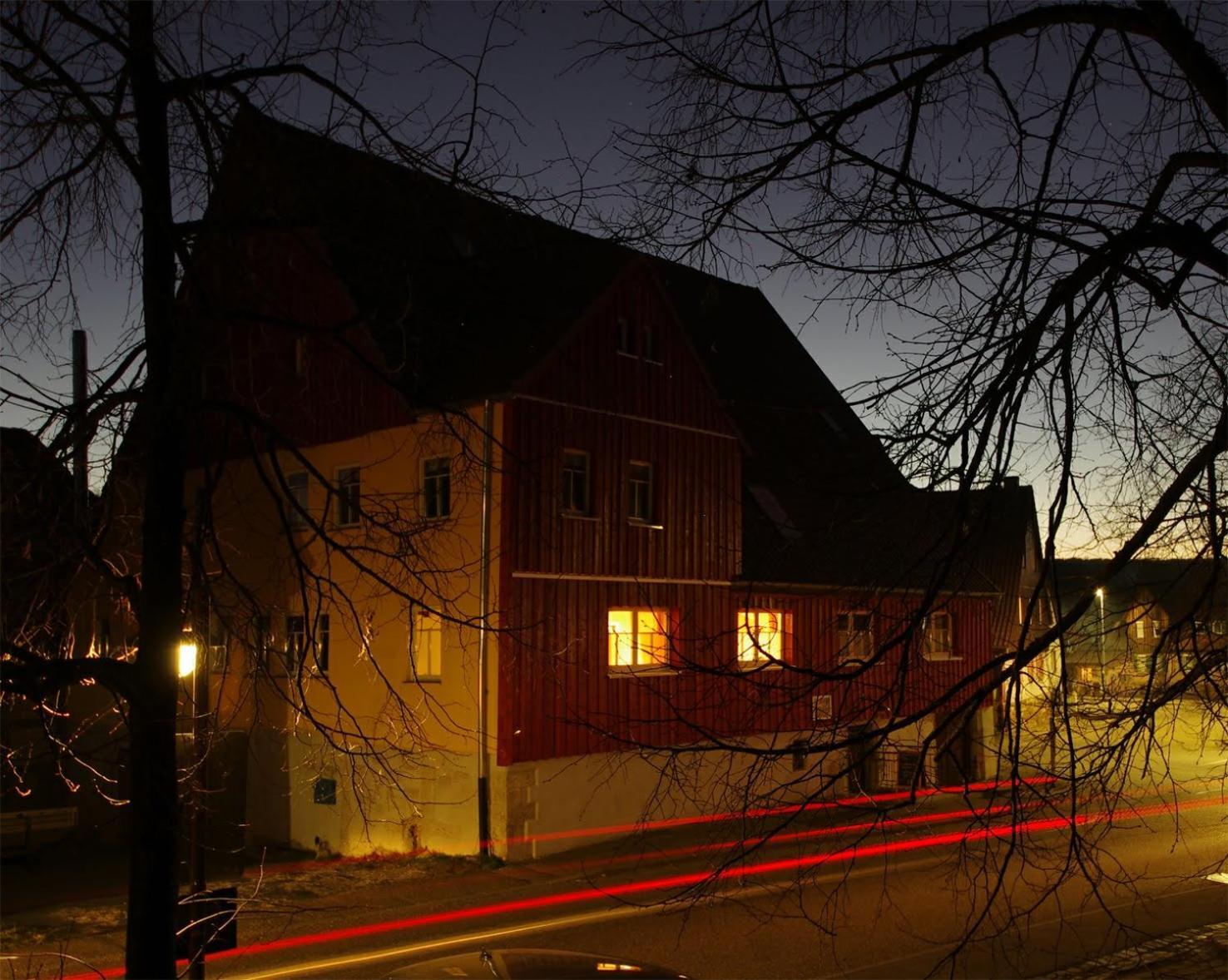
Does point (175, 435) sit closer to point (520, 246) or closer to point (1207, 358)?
point (520, 246)

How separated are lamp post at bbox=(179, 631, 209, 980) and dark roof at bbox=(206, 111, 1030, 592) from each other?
6.16ft

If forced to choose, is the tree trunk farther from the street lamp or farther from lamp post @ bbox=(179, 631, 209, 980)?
the street lamp

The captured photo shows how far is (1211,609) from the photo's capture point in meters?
5.41

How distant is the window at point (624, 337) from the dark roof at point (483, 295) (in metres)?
15.1

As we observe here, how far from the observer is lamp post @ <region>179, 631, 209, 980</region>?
5.53 metres

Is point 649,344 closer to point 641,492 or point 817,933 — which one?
point 641,492

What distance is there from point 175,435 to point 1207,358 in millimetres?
4952

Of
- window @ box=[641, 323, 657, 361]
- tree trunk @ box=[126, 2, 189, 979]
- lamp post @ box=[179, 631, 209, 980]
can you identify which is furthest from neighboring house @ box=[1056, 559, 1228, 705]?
window @ box=[641, 323, 657, 361]

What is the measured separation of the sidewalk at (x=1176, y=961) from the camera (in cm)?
853

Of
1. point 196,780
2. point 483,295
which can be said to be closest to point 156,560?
point 196,780

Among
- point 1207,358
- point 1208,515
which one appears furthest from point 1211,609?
point 1207,358

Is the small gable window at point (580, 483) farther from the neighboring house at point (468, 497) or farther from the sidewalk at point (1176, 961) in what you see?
the sidewalk at point (1176, 961)

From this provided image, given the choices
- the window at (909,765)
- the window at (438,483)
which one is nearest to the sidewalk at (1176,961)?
the window at (909,765)

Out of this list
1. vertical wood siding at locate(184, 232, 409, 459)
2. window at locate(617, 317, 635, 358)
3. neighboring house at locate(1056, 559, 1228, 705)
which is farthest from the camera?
window at locate(617, 317, 635, 358)
